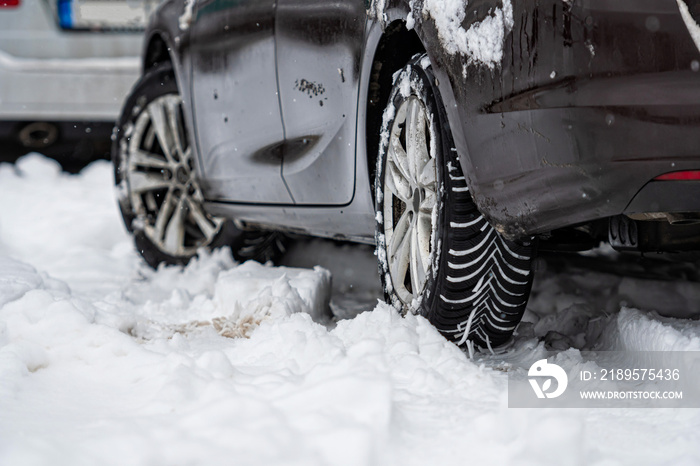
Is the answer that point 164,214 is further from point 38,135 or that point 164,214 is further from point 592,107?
point 592,107

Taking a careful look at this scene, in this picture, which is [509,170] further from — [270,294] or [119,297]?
[119,297]

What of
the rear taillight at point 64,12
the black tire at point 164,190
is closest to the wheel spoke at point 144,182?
the black tire at point 164,190

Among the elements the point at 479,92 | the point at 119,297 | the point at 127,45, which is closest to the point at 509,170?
the point at 479,92

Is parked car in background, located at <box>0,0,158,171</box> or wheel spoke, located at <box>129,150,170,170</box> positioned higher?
parked car in background, located at <box>0,0,158,171</box>

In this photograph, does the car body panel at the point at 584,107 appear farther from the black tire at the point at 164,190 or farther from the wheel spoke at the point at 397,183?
the black tire at the point at 164,190

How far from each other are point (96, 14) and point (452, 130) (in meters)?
3.87

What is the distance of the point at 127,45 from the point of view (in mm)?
5457

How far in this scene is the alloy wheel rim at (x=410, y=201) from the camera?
2.28 meters

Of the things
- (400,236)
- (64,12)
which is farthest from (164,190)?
(400,236)

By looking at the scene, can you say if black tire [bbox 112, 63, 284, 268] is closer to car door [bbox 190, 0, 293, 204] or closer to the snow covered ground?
car door [bbox 190, 0, 293, 204]

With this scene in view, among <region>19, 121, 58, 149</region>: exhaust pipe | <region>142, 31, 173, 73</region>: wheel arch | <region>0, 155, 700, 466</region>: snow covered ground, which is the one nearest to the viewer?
<region>0, 155, 700, 466</region>: snow covered ground

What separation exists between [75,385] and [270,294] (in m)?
0.93

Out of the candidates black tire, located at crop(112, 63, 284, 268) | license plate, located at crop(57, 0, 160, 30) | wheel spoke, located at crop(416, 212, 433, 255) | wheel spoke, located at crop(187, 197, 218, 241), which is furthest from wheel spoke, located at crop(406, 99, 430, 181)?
license plate, located at crop(57, 0, 160, 30)

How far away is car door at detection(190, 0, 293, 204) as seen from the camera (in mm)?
3098
